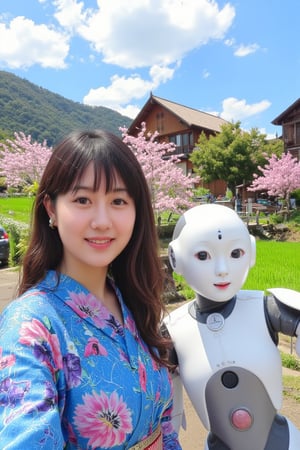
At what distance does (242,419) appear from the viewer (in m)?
1.46

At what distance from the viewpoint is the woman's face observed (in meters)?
1.05

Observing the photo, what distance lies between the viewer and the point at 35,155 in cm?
1329

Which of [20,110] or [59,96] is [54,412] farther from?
[59,96]

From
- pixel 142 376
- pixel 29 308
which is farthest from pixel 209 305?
pixel 29 308

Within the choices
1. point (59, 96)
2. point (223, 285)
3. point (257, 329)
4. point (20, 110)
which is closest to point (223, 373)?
point (257, 329)

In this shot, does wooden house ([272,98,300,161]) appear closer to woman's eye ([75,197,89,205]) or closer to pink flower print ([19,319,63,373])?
woman's eye ([75,197,89,205])

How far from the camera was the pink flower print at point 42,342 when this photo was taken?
0.84m

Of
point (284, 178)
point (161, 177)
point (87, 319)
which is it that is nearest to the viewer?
point (87, 319)

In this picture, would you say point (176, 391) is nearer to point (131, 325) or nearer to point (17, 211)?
point (131, 325)

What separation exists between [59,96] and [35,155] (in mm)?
92497

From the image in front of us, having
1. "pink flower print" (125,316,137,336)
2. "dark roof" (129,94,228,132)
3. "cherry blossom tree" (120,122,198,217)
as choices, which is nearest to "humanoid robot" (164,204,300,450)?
"pink flower print" (125,316,137,336)

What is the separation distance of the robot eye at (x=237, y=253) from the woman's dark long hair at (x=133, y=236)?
327mm

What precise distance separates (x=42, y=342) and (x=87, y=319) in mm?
167

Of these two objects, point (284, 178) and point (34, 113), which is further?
point (34, 113)
